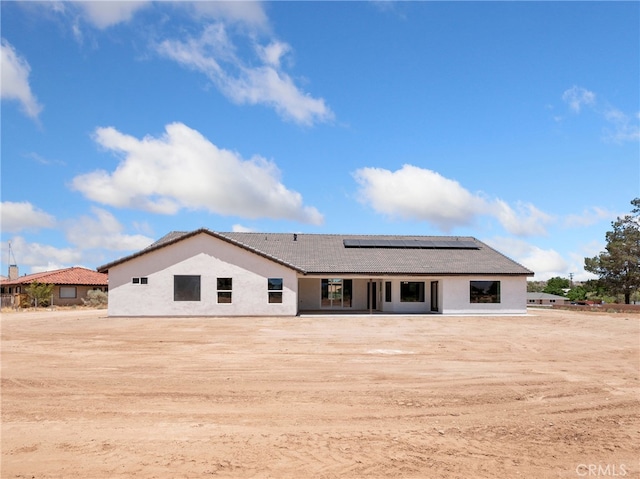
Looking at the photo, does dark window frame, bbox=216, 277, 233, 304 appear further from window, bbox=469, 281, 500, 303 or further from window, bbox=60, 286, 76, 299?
window, bbox=60, 286, 76, 299

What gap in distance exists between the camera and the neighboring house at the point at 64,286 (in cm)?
4066

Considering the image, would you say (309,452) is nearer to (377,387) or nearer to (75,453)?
(75,453)

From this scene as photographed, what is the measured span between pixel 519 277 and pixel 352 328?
14.6 meters

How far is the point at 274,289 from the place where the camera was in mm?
26719

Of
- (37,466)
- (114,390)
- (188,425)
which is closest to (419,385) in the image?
(188,425)

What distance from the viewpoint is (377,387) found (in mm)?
8906

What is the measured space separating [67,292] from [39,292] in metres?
3.72

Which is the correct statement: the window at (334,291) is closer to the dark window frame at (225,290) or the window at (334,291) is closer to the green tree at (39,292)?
the dark window frame at (225,290)

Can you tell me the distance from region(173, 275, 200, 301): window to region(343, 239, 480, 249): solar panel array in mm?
11153

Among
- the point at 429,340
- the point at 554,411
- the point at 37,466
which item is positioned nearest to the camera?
the point at 37,466

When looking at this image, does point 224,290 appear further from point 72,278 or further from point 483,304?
point 72,278

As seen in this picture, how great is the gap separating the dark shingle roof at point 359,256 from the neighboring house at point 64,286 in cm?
1468

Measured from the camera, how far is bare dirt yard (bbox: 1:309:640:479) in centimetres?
550

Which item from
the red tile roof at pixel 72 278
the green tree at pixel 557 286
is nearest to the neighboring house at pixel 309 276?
the red tile roof at pixel 72 278
